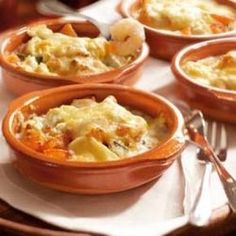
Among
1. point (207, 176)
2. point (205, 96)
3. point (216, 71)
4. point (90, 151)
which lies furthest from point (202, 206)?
point (216, 71)

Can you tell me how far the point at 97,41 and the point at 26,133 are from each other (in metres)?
0.44

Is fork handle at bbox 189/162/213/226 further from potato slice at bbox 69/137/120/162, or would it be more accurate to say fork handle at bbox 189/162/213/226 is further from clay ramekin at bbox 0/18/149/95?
clay ramekin at bbox 0/18/149/95

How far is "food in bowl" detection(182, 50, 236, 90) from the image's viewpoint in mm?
1644

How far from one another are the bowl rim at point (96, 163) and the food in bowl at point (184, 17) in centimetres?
43

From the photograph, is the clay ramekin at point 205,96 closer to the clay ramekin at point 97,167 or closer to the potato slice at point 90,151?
the clay ramekin at point 97,167

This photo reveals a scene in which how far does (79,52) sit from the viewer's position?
Answer: 1.72 metres

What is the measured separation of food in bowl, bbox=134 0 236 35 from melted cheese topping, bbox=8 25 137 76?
0.71ft

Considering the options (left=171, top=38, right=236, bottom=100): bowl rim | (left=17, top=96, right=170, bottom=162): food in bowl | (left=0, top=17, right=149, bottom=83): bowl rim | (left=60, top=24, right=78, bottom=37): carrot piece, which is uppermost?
(left=17, top=96, right=170, bottom=162): food in bowl

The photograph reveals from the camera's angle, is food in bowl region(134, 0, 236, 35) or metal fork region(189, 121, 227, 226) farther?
food in bowl region(134, 0, 236, 35)

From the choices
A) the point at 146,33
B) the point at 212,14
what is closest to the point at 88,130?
the point at 146,33

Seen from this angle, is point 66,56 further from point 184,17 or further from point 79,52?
point 184,17

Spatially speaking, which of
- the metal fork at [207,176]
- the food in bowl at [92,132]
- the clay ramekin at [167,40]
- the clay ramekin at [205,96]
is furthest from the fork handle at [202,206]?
the clay ramekin at [167,40]

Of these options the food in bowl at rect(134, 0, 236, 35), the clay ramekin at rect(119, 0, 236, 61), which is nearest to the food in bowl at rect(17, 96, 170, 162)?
the clay ramekin at rect(119, 0, 236, 61)

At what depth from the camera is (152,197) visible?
133 centimetres
